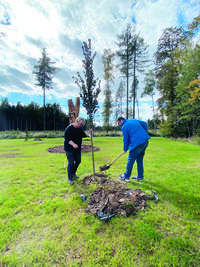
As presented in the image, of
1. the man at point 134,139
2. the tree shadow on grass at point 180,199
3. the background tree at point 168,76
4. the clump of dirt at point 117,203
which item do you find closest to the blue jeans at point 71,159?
the clump of dirt at point 117,203

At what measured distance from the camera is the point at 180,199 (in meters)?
2.66

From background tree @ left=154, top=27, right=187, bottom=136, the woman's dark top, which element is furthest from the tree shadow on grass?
background tree @ left=154, top=27, right=187, bottom=136

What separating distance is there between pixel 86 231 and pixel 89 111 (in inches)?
132

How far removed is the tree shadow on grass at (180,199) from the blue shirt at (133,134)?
3.89ft

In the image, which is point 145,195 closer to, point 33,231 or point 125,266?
point 125,266

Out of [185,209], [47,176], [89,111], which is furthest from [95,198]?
[89,111]

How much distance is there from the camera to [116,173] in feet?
14.2

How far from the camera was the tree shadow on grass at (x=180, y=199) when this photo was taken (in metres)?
2.24

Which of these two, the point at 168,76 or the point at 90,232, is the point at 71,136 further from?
the point at 168,76

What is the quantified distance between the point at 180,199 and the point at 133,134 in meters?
1.80

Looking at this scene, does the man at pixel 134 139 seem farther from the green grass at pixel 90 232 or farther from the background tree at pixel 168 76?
the background tree at pixel 168 76

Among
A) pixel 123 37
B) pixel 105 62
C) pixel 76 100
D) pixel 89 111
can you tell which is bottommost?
pixel 89 111

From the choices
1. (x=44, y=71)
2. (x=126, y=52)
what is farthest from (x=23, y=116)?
(x=126, y=52)

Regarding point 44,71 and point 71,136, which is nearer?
point 71,136
